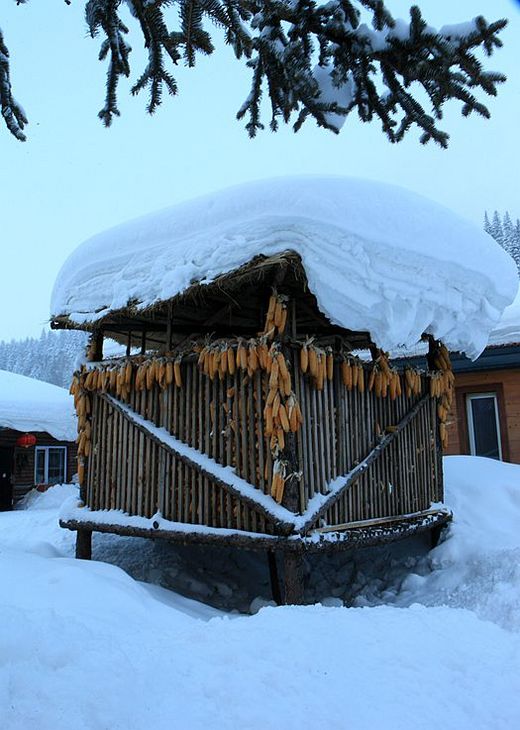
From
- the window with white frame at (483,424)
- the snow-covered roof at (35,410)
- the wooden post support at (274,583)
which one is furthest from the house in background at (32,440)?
the wooden post support at (274,583)

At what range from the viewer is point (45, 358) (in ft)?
260

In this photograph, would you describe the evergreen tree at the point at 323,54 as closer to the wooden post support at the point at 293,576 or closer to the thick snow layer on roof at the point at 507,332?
the wooden post support at the point at 293,576

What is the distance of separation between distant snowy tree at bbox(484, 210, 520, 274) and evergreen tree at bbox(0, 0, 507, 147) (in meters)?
47.1

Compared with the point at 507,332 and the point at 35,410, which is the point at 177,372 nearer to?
the point at 507,332

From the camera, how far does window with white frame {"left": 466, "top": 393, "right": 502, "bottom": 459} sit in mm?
13977

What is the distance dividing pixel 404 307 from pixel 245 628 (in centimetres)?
369

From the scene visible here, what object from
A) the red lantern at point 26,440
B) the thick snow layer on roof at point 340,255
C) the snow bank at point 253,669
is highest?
the thick snow layer on roof at point 340,255

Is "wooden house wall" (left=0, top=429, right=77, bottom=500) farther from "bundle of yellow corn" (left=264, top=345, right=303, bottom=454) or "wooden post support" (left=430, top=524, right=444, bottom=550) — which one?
"bundle of yellow corn" (left=264, top=345, right=303, bottom=454)

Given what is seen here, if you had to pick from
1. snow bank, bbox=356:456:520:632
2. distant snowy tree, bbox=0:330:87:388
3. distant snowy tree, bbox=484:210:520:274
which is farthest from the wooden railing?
distant snowy tree, bbox=0:330:87:388

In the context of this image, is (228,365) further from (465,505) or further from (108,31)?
(465,505)

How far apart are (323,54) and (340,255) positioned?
8.18 feet

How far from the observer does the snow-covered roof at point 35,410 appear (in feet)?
66.2

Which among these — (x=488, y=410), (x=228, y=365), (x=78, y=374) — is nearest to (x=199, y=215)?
(x=228, y=365)

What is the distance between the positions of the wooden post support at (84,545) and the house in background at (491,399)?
325 inches
